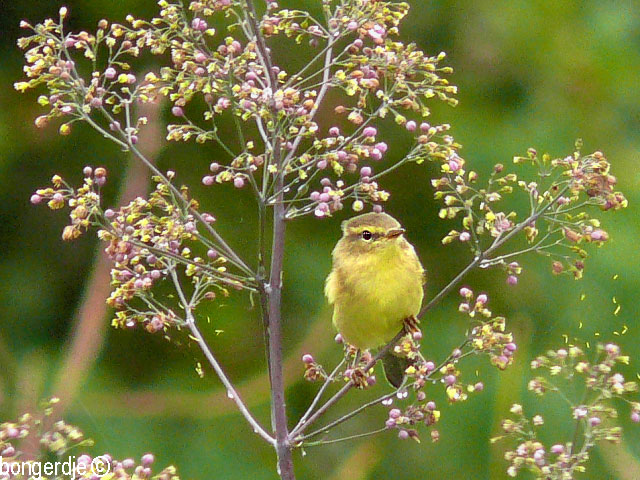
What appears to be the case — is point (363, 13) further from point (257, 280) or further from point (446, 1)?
point (446, 1)

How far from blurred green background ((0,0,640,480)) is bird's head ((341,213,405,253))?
91 cm

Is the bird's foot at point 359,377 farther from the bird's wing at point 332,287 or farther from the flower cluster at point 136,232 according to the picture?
the bird's wing at point 332,287

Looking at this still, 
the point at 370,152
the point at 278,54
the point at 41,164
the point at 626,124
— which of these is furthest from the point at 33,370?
the point at 626,124

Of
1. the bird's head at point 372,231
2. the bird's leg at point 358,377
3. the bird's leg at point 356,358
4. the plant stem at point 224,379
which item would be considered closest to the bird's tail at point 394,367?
the bird's leg at point 356,358

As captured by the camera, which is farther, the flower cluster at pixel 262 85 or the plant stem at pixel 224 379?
the plant stem at pixel 224 379

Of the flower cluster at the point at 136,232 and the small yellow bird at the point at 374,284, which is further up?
the flower cluster at the point at 136,232

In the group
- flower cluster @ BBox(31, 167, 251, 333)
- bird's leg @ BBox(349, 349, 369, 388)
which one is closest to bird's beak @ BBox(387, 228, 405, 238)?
bird's leg @ BBox(349, 349, 369, 388)

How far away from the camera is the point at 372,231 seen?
2619mm

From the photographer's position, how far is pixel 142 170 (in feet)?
12.1

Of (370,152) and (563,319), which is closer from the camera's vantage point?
(370,152)

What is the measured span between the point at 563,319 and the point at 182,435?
1.37 metres

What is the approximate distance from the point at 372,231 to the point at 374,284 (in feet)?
0.46

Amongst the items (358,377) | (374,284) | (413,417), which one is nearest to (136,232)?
(358,377)

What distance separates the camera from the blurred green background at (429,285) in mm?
3406
